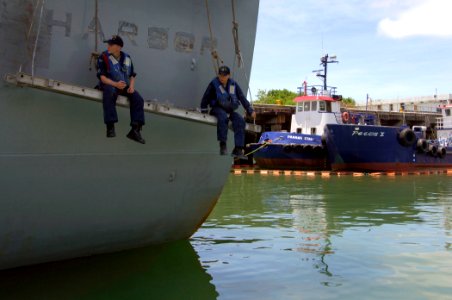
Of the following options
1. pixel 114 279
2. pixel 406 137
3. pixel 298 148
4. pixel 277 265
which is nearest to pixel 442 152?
pixel 406 137

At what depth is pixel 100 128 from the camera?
16.6ft

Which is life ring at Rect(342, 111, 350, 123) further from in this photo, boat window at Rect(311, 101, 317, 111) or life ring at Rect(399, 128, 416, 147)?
life ring at Rect(399, 128, 416, 147)

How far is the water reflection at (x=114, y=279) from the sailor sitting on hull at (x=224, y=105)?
160cm

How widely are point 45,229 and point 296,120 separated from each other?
24.0m

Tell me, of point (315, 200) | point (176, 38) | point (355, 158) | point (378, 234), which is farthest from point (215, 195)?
point (355, 158)

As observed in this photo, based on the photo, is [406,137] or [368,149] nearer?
[368,149]

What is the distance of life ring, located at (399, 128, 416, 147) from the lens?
2386 centimetres

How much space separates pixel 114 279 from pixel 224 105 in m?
2.40

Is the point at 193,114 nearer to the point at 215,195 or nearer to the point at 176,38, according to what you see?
the point at 176,38

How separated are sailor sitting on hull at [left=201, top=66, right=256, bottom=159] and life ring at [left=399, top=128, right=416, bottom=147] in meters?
19.8

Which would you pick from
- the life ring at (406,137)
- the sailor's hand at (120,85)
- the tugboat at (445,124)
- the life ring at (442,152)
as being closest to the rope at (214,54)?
the sailor's hand at (120,85)

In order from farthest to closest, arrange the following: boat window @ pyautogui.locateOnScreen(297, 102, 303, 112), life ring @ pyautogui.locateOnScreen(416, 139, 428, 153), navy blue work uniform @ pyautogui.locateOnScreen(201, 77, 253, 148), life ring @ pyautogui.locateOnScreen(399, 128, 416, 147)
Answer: boat window @ pyautogui.locateOnScreen(297, 102, 303, 112)
life ring @ pyautogui.locateOnScreen(416, 139, 428, 153)
life ring @ pyautogui.locateOnScreen(399, 128, 416, 147)
navy blue work uniform @ pyautogui.locateOnScreen(201, 77, 253, 148)

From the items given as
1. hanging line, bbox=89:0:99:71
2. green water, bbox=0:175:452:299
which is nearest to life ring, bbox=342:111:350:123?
green water, bbox=0:175:452:299

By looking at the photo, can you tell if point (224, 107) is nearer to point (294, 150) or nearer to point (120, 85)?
point (120, 85)
